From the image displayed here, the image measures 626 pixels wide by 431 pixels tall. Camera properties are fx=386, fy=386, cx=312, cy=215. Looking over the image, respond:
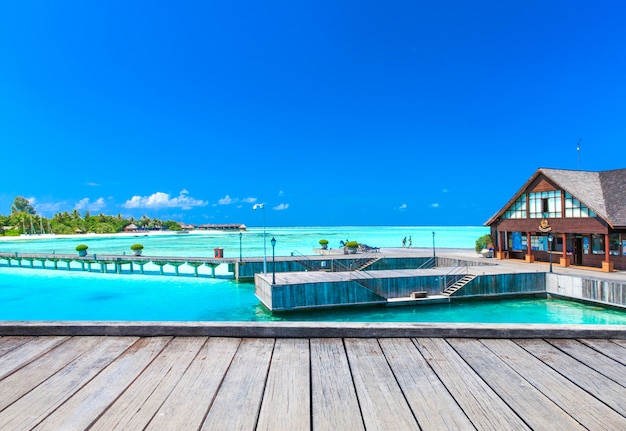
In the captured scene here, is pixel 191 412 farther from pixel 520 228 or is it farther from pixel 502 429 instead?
pixel 520 228

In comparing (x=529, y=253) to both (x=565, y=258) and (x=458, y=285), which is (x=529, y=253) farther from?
(x=458, y=285)

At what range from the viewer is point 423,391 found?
7.67 feet

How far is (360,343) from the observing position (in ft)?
10.4

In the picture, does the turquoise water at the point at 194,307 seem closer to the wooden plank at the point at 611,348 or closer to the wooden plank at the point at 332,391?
the wooden plank at the point at 611,348

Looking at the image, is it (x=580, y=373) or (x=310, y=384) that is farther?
(x=580, y=373)

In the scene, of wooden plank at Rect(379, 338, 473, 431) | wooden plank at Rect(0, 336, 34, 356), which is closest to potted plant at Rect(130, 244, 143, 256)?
wooden plank at Rect(0, 336, 34, 356)

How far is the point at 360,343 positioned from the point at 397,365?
494 mm

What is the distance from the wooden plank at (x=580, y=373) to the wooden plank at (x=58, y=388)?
301 cm

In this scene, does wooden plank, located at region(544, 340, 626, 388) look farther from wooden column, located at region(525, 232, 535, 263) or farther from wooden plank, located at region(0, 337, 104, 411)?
wooden column, located at region(525, 232, 535, 263)

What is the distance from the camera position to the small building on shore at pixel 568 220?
25.4 meters

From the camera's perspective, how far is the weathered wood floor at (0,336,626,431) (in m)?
2.03

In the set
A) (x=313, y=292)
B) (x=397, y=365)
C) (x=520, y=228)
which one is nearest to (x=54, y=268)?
(x=313, y=292)

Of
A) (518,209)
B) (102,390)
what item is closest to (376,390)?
(102,390)

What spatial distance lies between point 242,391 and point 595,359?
2542 mm
